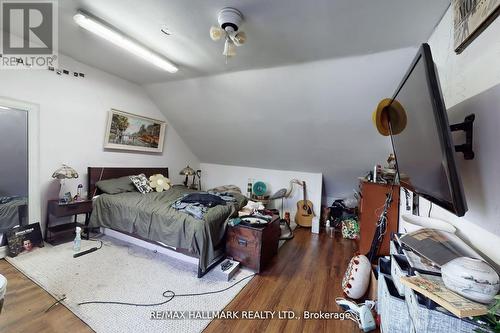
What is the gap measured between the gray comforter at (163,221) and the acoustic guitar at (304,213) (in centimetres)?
158

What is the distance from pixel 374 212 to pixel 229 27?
272cm

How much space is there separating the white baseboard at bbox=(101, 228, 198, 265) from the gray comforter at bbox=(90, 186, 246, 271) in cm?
19

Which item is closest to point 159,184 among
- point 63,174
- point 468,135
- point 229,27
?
point 63,174

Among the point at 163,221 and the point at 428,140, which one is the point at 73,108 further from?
the point at 428,140

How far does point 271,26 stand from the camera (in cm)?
208

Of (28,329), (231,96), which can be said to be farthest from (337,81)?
(28,329)

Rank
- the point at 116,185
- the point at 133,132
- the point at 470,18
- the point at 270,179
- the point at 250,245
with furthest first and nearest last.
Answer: the point at 270,179
the point at 133,132
the point at 116,185
the point at 250,245
the point at 470,18

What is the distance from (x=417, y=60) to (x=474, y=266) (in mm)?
970

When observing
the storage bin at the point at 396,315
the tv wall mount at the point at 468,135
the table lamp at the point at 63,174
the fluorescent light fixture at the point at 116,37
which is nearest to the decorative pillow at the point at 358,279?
the storage bin at the point at 396,315

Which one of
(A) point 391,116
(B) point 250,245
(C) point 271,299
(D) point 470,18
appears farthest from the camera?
(B) point 250,245

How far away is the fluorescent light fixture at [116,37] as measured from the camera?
2133 mm

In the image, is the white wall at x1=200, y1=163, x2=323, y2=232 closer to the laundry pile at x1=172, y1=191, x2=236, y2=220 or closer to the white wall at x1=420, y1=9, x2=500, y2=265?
the laundry pile at x1=172, y1=191, x2=236, y2=220

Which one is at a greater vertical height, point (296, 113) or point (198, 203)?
point (296, 113)

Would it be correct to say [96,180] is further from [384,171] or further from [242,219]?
[384,171]
